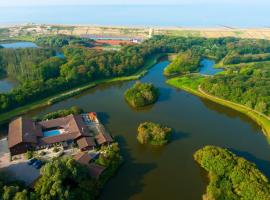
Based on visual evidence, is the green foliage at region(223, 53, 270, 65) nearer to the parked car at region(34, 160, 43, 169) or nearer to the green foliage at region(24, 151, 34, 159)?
the green foliage at region(24, 151, 34, 159)

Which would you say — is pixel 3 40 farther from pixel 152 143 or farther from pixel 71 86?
pixel 152 143

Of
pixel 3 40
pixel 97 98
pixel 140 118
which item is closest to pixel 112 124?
pixel 140 118

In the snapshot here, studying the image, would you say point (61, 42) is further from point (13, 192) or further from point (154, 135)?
point (13, 192)

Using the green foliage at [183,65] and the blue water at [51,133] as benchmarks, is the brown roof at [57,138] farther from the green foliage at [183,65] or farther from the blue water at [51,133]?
the green foliage at [183,65]

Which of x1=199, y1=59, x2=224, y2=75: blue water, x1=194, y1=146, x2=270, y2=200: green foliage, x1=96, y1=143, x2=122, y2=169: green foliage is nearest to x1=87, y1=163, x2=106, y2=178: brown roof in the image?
x1=96, y1=143, x2=122, y2=169: green foliage

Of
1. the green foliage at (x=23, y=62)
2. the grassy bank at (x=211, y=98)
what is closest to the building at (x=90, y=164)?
the grassy bank at (x=211, y=98)
